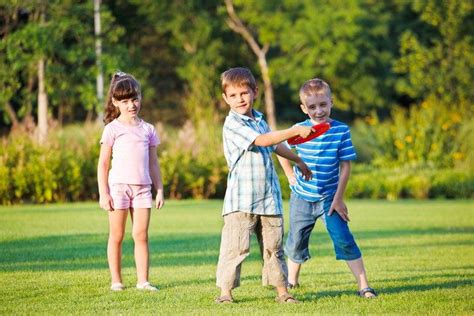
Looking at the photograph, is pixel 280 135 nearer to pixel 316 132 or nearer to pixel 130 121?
pixel 316 132

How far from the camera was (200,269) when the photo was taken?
32.1 ft

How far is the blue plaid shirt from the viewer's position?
7168 millimetres

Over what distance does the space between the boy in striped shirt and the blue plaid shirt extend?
Result: 2.07 feet

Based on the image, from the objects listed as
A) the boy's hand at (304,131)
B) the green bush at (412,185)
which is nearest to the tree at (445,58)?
the green bush at (412,185)

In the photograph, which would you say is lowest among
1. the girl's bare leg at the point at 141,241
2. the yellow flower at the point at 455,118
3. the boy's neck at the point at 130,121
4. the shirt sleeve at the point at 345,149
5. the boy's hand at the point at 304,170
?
the girl's bare leg at the point at 141,241

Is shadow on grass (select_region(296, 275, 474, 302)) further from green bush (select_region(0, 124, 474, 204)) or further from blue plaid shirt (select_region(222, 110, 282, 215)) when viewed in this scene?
green bush (select_region(0, 124, 474, 204))

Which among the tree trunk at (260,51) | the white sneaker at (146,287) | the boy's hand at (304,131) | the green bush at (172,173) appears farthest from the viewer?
the tree trunk at (260,51)

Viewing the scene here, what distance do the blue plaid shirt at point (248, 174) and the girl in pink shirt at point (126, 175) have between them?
115 centimetres

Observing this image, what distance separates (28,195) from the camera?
2064 centimetres

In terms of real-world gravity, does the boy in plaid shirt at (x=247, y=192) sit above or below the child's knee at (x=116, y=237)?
above

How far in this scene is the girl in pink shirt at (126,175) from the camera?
Result: 8164mm

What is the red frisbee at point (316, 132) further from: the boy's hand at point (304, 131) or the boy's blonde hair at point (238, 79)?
the boy's blonde hair at point (238, 79)

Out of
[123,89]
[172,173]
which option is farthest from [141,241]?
[172,173]

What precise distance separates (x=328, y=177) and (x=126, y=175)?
5.30ft
